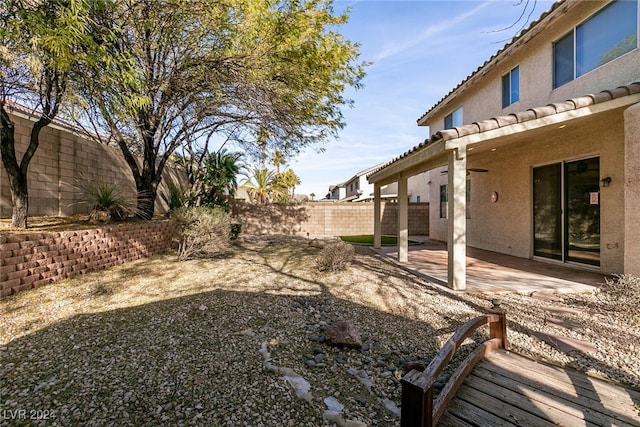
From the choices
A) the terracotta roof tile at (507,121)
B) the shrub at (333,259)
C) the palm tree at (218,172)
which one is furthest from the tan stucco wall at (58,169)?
the terracotta roof tile at (507,121)

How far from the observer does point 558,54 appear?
698cm

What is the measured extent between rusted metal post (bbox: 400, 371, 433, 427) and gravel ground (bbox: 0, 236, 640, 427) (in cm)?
67

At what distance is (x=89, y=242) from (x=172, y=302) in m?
2.78

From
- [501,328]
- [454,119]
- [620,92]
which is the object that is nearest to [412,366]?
[501,328]

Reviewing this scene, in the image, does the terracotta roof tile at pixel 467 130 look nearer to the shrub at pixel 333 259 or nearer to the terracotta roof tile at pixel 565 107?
the terracotta roof tile at pixel 565 107

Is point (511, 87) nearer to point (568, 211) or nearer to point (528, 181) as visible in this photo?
point (528, 181)

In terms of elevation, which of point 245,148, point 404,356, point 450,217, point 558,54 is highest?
point 558,54

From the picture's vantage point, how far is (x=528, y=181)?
8062 millimetres

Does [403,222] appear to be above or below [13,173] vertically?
below

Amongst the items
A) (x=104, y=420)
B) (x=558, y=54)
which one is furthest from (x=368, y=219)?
(x=104, y=420)

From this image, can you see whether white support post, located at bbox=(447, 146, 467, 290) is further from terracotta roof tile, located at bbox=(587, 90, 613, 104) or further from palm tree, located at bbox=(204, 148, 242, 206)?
palm tree, located at bbox=(204, 148, 242, 206)

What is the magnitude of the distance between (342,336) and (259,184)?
16805 mm

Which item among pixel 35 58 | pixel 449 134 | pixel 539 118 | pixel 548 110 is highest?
pixel 35 58

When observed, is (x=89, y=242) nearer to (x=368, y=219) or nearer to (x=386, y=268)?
(x=386, y=268)
